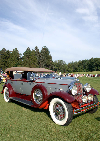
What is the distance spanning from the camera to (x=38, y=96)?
14.1 feet

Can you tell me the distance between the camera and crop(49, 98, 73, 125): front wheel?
10.4 feet

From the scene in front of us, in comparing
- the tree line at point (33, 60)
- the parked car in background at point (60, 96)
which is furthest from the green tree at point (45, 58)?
the parked car in background at point (60, 96)

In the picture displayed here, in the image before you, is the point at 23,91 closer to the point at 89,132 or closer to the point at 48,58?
the point at 89,132

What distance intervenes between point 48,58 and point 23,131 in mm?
67839

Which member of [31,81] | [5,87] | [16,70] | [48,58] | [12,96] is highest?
[48,58]

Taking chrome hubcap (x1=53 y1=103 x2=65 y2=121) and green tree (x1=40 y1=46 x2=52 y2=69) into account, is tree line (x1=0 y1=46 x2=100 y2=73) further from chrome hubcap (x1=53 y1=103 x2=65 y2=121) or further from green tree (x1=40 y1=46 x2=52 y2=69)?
chrome hubcap (x1=53 y1=103 x2=65 y2=121)

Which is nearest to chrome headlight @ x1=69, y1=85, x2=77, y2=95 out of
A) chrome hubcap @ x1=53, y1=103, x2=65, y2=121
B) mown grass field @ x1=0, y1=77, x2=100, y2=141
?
chrome hubcap @ x1=53, y1=103, x2=65, y2=121

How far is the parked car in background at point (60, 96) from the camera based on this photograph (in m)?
3.29

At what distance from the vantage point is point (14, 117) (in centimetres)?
398

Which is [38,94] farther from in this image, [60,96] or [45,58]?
[45,58]

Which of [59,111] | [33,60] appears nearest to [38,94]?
[59,111]

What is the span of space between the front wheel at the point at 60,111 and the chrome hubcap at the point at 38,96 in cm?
66

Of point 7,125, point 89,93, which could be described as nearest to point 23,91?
point 7,125

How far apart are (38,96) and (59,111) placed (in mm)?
1143
